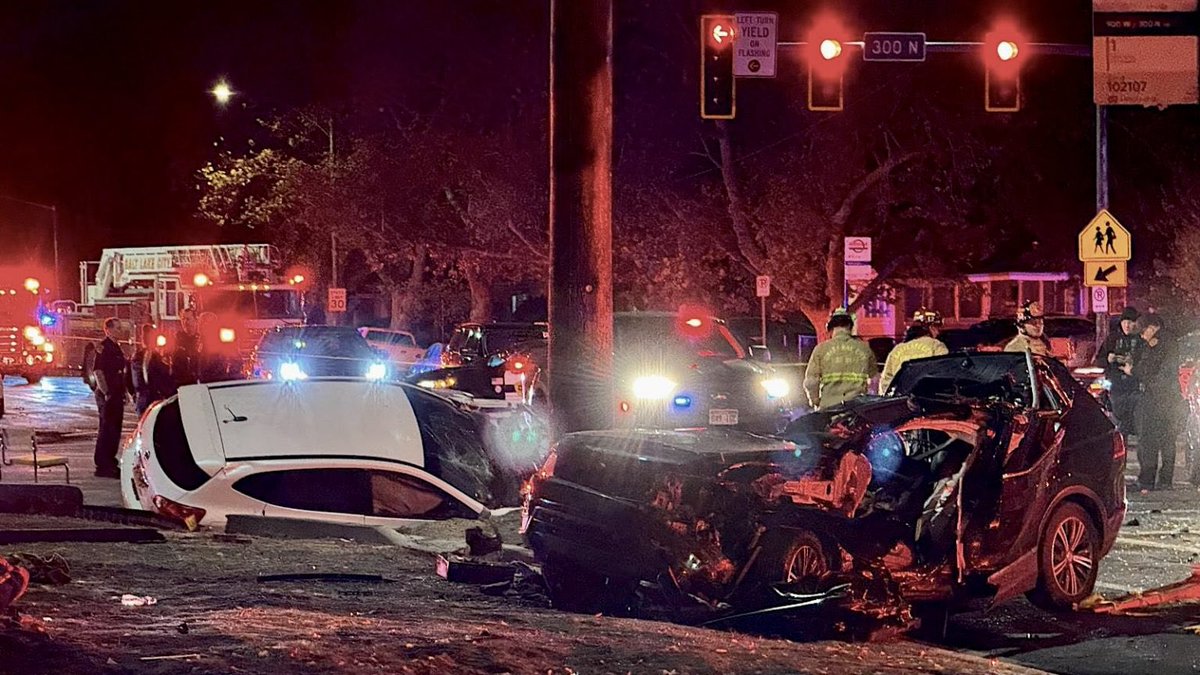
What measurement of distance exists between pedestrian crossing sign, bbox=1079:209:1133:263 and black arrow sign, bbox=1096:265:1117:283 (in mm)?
200

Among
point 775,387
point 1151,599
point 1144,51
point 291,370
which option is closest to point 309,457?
point 1151,599

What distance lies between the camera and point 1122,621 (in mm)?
8742

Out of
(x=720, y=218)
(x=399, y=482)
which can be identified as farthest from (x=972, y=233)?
(x=399, y=482)

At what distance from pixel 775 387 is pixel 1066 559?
8.60 m

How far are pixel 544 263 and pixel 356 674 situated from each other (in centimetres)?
3649

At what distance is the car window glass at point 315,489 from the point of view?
970 cm

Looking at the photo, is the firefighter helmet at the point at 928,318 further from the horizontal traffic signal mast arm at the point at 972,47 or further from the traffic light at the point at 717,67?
the horizontal traffic signal mast arm at the point at 972,47

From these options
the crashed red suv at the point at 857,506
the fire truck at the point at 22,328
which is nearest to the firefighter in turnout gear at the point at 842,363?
the crashed red suv at the point at 857,506

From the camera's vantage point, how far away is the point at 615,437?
334 inches

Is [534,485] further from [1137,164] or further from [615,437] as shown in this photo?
[1137,164]

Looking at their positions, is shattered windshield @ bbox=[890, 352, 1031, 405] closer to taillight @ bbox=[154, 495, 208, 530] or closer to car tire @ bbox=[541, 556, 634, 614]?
car tire @ bbox=[541, 556, 634, 614]

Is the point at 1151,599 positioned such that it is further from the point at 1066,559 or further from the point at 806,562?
the point at 806,562

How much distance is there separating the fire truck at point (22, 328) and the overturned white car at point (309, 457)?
86.8 ft

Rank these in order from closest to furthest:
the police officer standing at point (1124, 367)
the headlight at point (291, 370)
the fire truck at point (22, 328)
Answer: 1. the police officer standing at point (1124, 367)
2. the headlight at point (291, 370)
3. the fire truck at point (22, 328)
